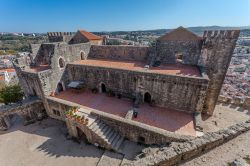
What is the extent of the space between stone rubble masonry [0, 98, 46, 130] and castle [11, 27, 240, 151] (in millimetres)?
907

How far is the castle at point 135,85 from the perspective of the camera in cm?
1139

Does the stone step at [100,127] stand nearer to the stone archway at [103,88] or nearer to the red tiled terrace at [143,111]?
the red tiled terrace at [143,111]

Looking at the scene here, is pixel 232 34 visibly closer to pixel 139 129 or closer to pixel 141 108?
pixel 141 108

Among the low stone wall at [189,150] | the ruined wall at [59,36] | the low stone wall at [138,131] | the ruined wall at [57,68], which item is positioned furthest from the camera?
the ruined wall at [59,36]

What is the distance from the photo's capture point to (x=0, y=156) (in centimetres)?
1170

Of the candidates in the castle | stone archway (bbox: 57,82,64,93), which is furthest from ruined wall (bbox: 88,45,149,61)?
stone archway (bbox: 57,82,64,93)

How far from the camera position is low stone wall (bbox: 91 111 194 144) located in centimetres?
944

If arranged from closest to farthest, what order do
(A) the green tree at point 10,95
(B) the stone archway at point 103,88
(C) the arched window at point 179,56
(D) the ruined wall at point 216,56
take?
(D) the ruined wall at point 216,56 < (C) the arched window at point 179,56 < (B) the stone archway at point 103,88 < (A) the green tree at point 10,95

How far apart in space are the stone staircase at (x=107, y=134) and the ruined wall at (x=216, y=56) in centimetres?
916

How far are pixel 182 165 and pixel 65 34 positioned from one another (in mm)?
23944

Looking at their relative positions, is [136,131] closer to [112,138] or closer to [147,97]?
[112,138]

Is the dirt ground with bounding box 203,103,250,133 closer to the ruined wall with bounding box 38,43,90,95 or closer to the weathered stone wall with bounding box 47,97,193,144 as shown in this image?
the weathered stone wall with bounding box 47,97,193,144

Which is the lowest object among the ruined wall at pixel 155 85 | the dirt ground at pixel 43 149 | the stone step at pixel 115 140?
the dirt ground at pixel 43 149

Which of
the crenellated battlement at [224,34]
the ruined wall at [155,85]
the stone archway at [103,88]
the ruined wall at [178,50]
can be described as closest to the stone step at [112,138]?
the ruined wall at [155,85]
